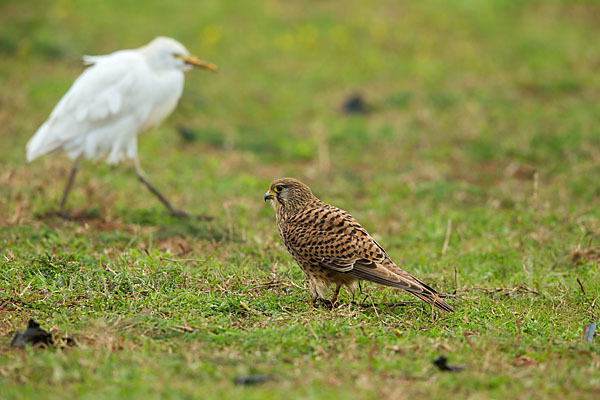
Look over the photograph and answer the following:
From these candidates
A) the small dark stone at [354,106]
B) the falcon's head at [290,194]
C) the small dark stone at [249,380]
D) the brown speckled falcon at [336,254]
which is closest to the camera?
the small dark stone at [249,380]

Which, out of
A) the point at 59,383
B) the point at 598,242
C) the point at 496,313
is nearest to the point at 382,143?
the point at 598,242

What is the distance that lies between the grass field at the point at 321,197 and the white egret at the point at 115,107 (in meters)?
0.44

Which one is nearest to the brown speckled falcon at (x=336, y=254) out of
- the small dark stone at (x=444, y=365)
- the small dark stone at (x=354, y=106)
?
the small dark stone at (x=444, y=365)

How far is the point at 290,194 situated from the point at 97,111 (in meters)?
2.61

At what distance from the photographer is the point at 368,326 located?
4449mm

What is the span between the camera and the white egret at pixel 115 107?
7.00 metres

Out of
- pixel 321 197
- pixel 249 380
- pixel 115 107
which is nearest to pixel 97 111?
pixel 115 107

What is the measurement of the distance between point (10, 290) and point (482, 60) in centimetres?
997

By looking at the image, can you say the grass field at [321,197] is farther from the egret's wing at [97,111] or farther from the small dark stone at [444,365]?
the egret's wing at [97,111]

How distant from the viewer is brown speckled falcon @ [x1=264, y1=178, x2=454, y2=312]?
4668 mm

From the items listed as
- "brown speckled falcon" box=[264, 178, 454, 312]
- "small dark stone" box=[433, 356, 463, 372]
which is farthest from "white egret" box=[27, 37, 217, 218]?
"small dark stone" box=[433, 356, 463, 372]

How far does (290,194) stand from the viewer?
5422mm

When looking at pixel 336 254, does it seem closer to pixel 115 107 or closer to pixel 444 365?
pixel 444 365

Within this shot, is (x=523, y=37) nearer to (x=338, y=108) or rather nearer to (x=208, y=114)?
(x=338, y=108)
